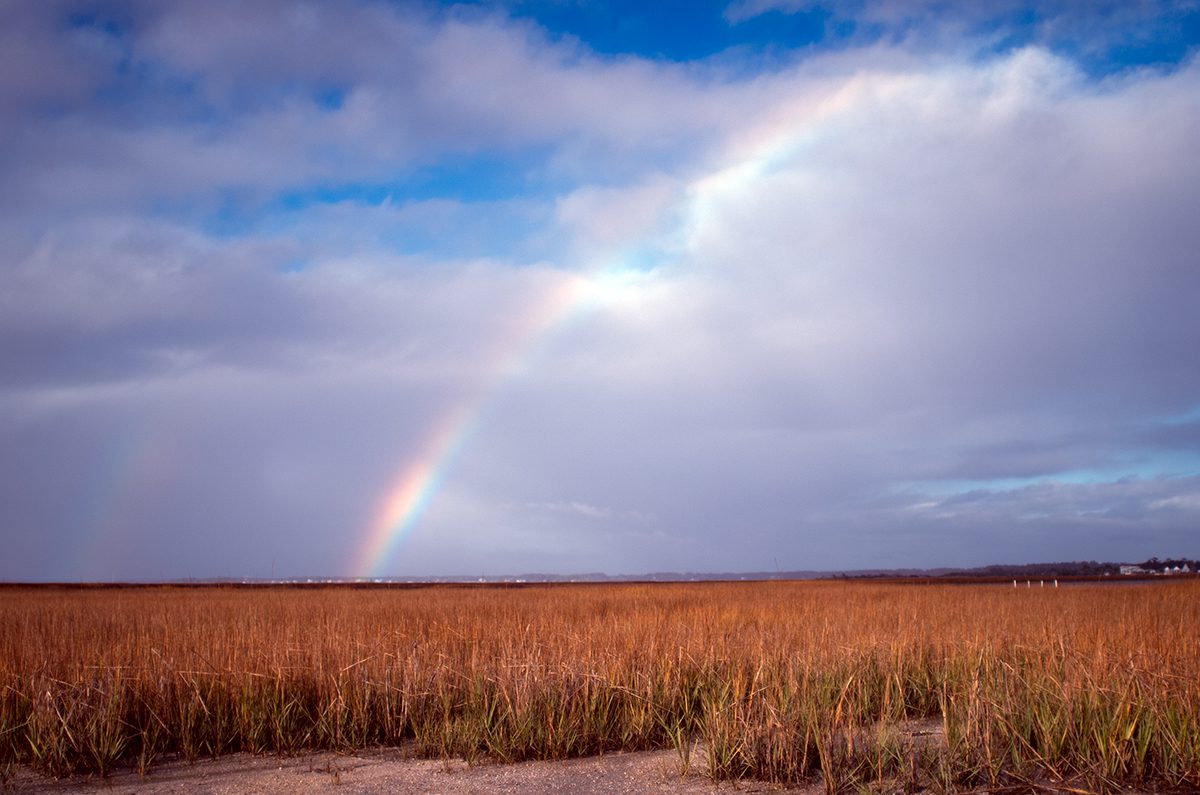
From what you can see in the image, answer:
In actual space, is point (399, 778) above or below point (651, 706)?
below

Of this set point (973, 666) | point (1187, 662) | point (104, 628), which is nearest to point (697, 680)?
point (973, 666)

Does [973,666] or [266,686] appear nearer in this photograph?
[266,686]

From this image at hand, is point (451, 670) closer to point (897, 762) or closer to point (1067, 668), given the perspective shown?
point (897, 762)

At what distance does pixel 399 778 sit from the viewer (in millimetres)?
6543

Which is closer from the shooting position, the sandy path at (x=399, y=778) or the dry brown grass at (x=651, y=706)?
the dry brown grass at (x=651, y=706)

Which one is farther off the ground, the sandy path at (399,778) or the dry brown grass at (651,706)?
the dry brown grass at (651,706)

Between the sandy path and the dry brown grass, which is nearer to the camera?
the dry brown grass

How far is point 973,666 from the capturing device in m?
9.32

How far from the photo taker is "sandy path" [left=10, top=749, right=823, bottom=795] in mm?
6238

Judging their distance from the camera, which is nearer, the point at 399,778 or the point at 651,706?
the point at 399,778

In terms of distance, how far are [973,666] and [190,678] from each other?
8615 millimetres

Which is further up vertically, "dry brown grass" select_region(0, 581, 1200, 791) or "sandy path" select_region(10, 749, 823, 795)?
"dry brown grass" select_region(0, 581, 1200, 791)

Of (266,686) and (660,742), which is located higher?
(266,686)

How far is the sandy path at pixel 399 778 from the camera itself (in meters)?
6.24
